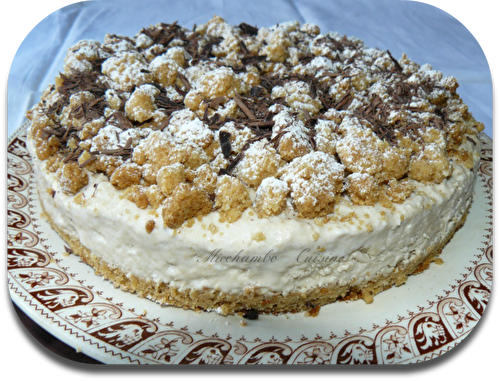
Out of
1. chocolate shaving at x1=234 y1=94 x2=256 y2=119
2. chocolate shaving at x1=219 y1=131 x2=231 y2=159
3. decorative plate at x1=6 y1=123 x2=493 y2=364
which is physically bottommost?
decorative plate at x1=6 y1=123 x2=493 y2=364

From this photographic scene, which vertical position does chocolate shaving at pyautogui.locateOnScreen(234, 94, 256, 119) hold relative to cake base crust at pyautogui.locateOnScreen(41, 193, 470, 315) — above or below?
above

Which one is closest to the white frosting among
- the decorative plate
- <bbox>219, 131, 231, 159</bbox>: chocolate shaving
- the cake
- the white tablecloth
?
the cake

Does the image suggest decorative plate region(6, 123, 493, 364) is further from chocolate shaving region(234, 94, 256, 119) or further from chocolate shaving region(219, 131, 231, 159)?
chocolate shaving region(234, 94, 256, 119)

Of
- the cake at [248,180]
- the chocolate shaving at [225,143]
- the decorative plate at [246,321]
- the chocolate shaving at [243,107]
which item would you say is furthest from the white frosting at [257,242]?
the chocolate shaving at [243,107]

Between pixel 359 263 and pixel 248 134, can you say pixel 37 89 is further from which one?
pixel 359 263

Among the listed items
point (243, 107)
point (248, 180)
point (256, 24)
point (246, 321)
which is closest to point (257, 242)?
point (248, 180)

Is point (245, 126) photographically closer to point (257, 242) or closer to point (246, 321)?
point (257, 242)
